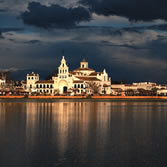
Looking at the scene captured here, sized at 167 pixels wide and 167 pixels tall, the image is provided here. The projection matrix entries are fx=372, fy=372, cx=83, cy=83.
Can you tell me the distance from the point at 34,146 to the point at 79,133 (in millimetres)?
5048

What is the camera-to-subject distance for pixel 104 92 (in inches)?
4353

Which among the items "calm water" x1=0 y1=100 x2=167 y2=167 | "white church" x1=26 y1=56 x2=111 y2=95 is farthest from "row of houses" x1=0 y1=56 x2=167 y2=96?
"calm water" x1=0 y1=100 x2=167 y2=167

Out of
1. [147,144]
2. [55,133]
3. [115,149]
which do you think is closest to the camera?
[115,149]

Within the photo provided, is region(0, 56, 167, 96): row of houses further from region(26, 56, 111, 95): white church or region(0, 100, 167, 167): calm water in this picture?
region(0, 100, 167, 167): calm water

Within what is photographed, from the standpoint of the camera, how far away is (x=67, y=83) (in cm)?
10700

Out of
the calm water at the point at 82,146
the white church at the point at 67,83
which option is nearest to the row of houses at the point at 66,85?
the white church at the point at 67,83

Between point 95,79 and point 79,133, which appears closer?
point 79,133

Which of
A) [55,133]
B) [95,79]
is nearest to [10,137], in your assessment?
[55,133]

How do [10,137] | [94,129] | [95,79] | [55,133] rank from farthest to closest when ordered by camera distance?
[95,79] < [94,129] < [55,133] < [10,137]

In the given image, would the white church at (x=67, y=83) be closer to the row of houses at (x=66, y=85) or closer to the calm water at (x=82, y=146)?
the row of houses at (x=66, y=85)

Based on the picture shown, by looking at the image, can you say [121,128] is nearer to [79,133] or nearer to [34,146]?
[79,133]

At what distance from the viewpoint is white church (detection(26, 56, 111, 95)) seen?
104 m

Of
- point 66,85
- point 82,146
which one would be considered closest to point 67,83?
point 66,85

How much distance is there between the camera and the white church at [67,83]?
104 metres
